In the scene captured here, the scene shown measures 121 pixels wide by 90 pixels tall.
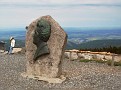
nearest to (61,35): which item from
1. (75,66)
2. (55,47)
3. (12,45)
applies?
(55,47)

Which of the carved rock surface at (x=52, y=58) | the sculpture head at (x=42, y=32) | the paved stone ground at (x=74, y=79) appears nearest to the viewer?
the paved stone ground at (x=74, y=79)

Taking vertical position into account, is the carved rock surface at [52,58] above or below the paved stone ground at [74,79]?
above

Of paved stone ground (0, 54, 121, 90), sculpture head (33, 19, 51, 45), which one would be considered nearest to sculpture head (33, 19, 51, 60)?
sculpture head (33, 19, 51, 45)

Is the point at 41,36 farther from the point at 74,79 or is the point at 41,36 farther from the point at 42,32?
the point at 74,79

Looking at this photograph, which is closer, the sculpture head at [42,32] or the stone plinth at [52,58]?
the stone plinth at [52,58]

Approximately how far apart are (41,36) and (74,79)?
2.14m

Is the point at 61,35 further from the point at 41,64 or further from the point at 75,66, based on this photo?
the point at 75,66

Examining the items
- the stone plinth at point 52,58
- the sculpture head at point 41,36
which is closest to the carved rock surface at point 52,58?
the stone plinth at point 52,58

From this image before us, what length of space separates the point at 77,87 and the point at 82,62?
Answer: 24.4 feet

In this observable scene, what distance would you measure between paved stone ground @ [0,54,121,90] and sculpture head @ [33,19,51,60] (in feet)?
4.09

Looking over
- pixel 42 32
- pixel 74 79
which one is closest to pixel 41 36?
pixel 42 32

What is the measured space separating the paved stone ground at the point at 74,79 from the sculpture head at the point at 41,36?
1.25 meters

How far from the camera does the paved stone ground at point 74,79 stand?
1382cm

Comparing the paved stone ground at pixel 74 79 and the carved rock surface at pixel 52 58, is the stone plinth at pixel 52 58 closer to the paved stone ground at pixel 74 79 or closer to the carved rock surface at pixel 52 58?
the carved rock surface at pixel 52 58
